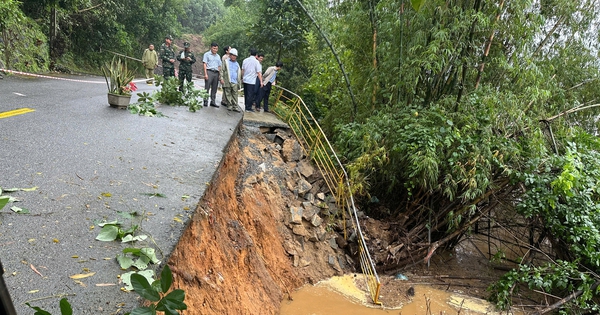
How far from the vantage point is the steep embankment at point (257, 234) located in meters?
3.73

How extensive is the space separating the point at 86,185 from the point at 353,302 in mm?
4279

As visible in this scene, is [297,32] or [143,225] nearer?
[143,225]

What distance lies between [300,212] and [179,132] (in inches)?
105

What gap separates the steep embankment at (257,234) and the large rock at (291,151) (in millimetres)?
24

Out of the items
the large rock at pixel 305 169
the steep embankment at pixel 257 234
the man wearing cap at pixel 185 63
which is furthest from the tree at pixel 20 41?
the large rock at pixel 305 169

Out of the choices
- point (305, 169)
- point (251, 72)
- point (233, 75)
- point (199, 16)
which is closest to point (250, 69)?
point (251, 72)

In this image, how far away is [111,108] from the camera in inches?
338

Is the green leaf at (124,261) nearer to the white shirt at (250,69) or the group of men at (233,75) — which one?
the group of men at (233,75)

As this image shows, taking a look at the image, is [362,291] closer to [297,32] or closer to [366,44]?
[366,44]

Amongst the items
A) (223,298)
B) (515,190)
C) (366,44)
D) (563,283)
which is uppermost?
(366,44)

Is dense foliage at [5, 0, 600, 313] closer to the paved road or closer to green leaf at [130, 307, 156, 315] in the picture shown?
the paved road

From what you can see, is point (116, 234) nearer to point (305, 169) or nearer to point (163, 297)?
point (163, 297)

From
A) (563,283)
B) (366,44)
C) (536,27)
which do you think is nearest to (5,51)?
(366,44)

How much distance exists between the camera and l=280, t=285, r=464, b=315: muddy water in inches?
238
